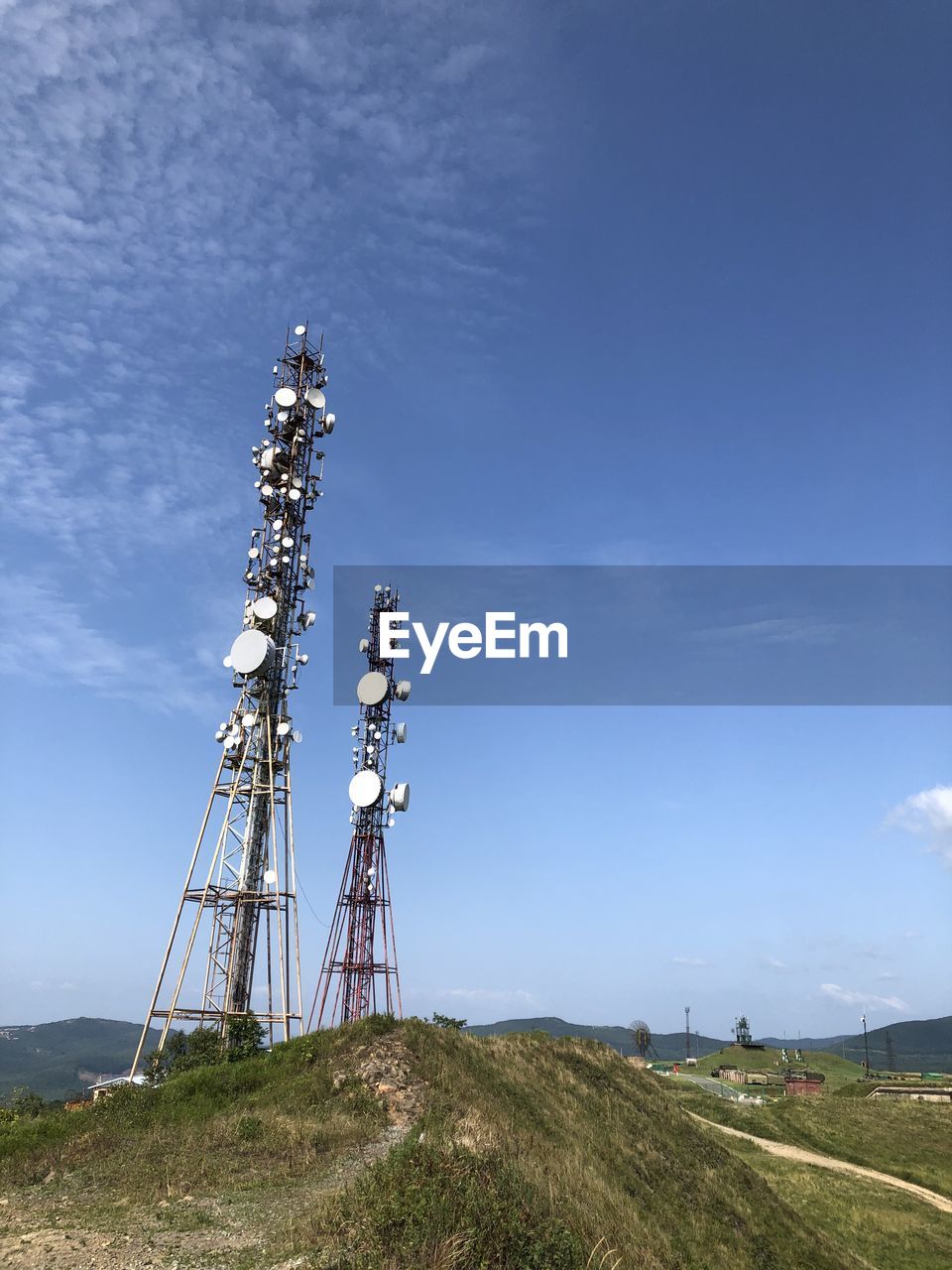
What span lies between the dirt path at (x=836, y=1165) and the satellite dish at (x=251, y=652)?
1359 inches

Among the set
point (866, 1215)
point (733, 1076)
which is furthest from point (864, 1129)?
point (733, 1076)

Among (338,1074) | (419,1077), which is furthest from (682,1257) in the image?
(338,1074)

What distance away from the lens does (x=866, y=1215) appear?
125 ft

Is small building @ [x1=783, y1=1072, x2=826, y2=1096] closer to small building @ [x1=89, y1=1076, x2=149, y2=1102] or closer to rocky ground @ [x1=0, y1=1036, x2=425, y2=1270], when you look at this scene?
small building @ [x1=89, y1=1076, x2=149, y2=1102]

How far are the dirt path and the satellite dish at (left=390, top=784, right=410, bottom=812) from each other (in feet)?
78.8

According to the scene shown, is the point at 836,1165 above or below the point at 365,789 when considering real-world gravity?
below

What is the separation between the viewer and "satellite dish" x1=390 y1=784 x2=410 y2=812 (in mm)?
50406

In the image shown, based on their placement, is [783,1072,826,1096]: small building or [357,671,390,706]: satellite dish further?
[783,1072,826,1096]: small building

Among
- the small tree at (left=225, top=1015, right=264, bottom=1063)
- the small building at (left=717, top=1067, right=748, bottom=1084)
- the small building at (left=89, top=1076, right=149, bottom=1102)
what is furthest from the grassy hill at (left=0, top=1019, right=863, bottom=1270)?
the small building at (left=717, top=1067, right=748, bottom=1084)

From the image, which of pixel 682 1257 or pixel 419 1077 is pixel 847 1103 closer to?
pixel 682 1257

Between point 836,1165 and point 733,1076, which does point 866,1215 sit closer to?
point 836,1165

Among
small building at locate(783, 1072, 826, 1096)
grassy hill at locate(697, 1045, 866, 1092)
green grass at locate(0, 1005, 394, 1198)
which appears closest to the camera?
green grass at locate(0, 1005, 394, 1198)

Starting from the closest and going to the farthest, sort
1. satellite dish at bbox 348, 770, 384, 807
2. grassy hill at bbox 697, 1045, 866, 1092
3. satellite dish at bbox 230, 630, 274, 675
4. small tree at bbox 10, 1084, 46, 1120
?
small tree at bbox 10, 1084, 46, 1120 < satellite dish at bbox 230, 630, 274, 675 < satellite dish at bbox 348, 770, 384, 807 < grassy hill at bbox 697, 1045, 866, 1092

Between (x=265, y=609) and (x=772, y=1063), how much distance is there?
131566 millimetres
